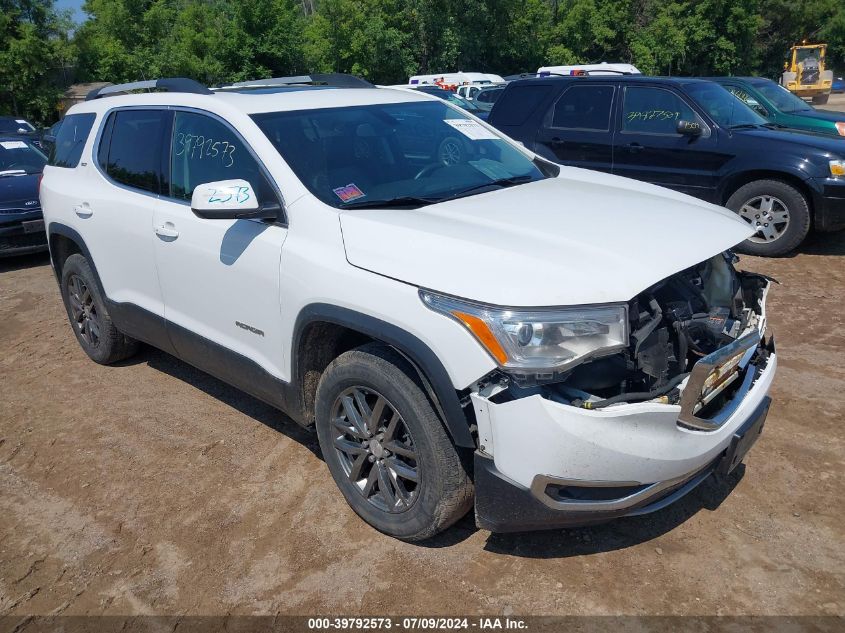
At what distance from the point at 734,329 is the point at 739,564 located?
95 centimetres

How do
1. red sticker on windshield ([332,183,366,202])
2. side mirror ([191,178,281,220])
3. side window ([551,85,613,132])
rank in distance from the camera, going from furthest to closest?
1. side window ([551,85,613,132])
2. red sticker on windshield ([332,183,366,202])
3. side mirror ([191,178,281,220])

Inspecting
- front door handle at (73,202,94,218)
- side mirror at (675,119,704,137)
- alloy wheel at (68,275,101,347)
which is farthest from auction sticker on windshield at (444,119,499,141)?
side mirror at (675,119,704,137)

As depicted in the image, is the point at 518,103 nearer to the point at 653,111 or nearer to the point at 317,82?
the point at 653,111

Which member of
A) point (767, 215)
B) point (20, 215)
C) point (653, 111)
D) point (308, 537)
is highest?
point (653, 111)

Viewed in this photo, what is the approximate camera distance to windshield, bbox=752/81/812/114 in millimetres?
10555

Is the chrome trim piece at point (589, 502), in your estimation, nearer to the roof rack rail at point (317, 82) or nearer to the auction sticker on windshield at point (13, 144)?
the roof rack rail at point (317, 82)

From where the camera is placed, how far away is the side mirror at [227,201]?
3.05 m

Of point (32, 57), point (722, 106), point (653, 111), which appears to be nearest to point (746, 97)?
point (722, 106)

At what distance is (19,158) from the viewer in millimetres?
9297

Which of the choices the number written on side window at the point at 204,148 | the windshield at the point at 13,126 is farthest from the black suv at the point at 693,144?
the windshield at the point at 13,126

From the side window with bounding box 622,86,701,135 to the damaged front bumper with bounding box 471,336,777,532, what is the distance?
5403mm

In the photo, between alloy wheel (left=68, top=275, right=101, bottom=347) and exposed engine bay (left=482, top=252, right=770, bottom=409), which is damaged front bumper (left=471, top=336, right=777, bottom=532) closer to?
exposed engine bay (left=482, top=252, right=770, bottom=409)

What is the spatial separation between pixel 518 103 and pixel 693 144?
2.10 metres

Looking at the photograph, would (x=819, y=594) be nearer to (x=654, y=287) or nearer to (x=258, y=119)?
(x=654, y=287)
